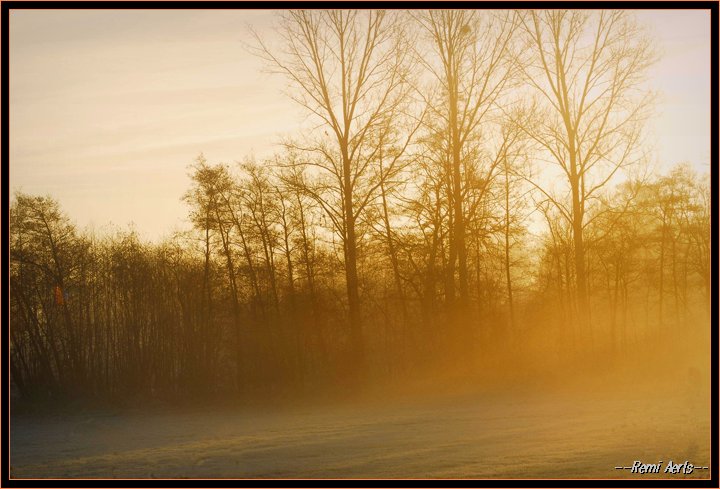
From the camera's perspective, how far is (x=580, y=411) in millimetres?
21172

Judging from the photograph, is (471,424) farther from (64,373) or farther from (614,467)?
(64,373)

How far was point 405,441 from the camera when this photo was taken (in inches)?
703

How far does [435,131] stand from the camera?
3012 centimetres

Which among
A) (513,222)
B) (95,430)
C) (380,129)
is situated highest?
(380,129)

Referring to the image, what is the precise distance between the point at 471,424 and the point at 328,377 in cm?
1229

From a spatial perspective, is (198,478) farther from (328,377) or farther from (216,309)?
(216,309)

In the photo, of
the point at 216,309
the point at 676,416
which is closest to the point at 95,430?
the point at 216,309

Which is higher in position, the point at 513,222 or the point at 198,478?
the point at 513,222

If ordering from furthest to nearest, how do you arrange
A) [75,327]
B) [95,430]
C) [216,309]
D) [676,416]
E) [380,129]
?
[75,327]
[216,309]
[380,129]
[95,430]
[676,416]

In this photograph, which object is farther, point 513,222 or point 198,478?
point 513,222

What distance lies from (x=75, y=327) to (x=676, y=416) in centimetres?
2996

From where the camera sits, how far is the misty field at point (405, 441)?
1423 centimetres

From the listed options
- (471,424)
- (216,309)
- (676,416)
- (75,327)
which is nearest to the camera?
(676,416)

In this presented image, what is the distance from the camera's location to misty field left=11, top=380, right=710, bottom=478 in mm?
14234
